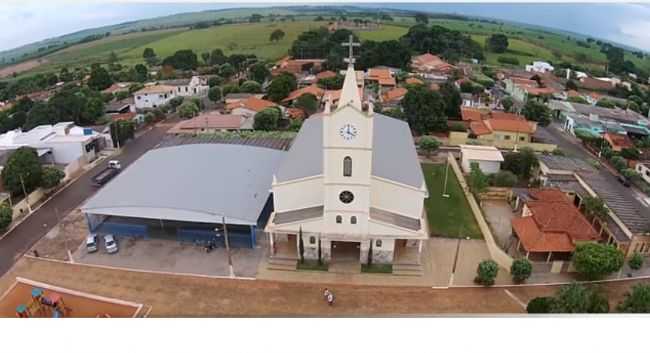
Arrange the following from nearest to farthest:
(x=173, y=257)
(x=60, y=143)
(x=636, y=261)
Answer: (x=636, y=261) → (x=173, y=257) → (x=60, y=143)

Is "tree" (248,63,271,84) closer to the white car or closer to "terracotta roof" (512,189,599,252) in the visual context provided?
the white car

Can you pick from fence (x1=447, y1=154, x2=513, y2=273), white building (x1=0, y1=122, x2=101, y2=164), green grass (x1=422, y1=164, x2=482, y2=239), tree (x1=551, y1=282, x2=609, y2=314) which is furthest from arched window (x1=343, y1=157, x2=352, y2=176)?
white building (x1=0, y1=122, x2=101, y2=164)

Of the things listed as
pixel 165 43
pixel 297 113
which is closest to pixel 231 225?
pixel 297 113

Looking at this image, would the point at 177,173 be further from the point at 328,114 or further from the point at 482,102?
the point at 482,102

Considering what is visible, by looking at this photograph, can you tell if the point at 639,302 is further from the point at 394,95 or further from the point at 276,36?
the point at 276,36

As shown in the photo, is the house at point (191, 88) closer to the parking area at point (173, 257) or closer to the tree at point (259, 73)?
the tree at point (259, 73)

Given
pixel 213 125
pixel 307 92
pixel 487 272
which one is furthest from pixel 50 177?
pixel 307 92

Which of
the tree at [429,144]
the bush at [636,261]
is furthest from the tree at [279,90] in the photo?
the bush at [636,261]
